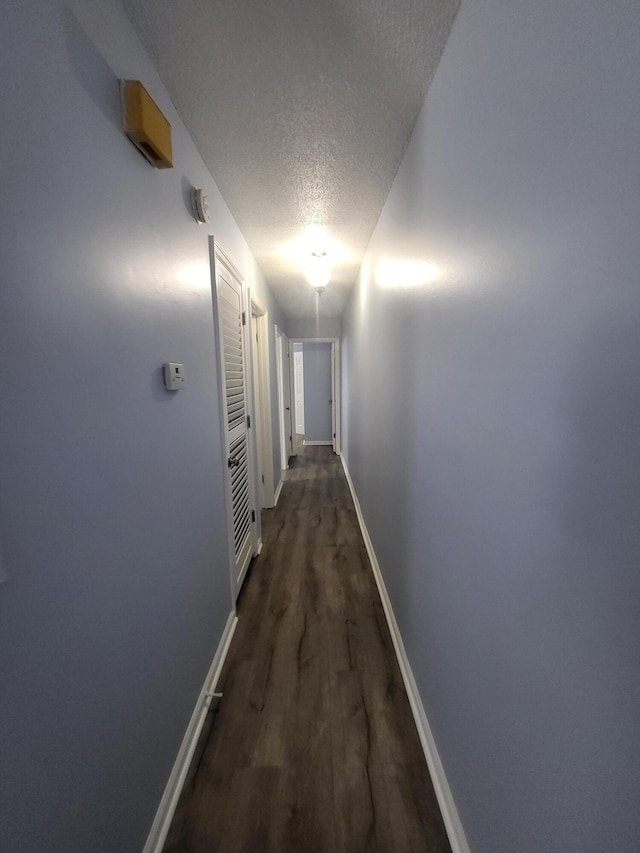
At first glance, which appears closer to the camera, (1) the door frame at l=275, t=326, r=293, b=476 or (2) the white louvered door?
(2) the white louvered door

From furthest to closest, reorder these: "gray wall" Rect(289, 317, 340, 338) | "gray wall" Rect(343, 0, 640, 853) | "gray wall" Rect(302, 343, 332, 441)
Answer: "gray wall" Rect(302, 343, 332, 441), "gray wall" Rect(289, 317, 340, 338), "gray wall" Rect(343, 0, 640, 853)

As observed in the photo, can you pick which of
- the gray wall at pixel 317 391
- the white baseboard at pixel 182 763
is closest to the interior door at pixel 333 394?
the gray wall at pixel 317 391

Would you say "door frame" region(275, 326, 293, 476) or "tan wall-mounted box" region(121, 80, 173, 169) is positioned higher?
"tan wall-mounted box" region(121, 80, 173, 169)

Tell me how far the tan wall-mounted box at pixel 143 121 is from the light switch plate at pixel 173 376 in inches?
23.4

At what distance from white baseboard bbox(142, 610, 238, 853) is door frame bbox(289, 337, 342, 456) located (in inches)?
161

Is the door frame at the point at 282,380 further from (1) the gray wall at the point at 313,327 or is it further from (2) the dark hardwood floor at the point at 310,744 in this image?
(2) the dark hardwood floor at the point at 310,744

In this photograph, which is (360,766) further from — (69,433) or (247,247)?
(247,247)

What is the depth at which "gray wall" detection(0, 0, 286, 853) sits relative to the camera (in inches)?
19.8

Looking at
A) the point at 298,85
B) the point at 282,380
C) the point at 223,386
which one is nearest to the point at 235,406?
the point at 223,386

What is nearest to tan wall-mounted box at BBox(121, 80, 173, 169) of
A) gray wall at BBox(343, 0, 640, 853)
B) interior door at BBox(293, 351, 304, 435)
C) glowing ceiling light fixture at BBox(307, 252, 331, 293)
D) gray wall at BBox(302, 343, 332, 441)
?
gray wall at BBox(343, 0, 640, 853)

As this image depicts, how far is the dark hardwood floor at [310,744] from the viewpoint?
0.92 m

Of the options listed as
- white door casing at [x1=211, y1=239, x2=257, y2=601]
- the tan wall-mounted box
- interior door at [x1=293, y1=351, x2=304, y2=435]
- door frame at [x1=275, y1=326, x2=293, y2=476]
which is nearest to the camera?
the tan wall-mounted box

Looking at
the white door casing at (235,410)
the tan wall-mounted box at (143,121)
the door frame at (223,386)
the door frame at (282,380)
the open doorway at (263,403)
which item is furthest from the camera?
the door frame at (282,380)

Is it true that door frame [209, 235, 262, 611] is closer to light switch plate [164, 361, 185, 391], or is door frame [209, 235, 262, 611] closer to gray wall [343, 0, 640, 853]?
light switch plate [164, 361, 185, 391]
